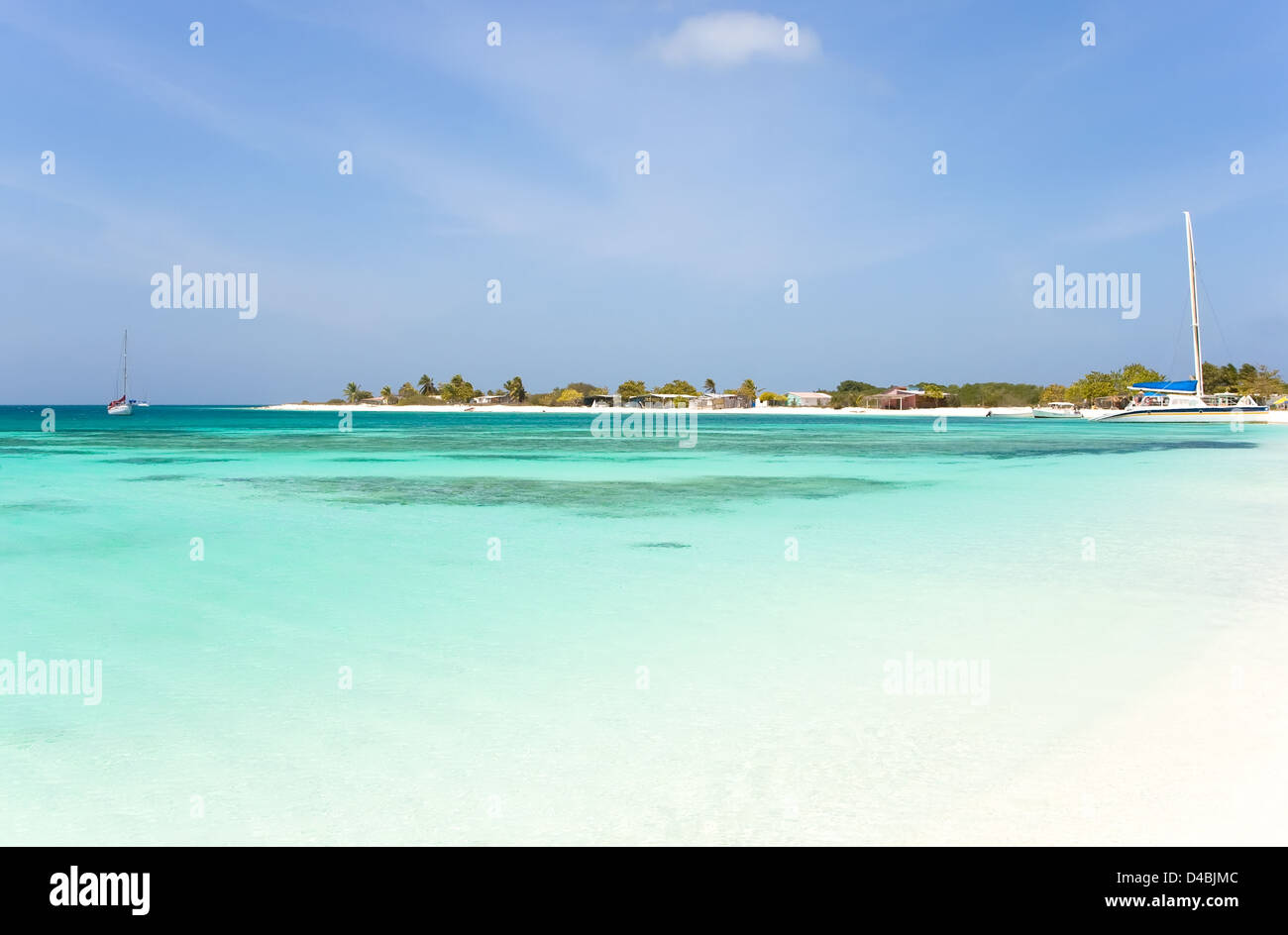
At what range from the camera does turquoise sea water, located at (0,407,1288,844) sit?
3.82m

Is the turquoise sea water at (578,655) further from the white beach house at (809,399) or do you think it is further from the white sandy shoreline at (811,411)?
the white beach house at (809,399)

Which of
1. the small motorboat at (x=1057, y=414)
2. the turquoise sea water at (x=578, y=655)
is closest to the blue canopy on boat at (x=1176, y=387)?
the small motorboat at (x=1057, y=414)

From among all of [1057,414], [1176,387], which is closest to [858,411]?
[1057,414]

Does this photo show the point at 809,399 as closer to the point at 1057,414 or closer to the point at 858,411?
the point at 858,411

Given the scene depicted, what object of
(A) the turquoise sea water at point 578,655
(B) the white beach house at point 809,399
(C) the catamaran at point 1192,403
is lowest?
(A) the turquoise sea water at point 578,655

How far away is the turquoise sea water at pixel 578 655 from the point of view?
382 cm

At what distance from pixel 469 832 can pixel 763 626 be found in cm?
393

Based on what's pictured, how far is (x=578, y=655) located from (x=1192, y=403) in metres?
82.7

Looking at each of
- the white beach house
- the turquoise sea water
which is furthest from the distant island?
the turquoise sea water

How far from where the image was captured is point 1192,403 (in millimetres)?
72938

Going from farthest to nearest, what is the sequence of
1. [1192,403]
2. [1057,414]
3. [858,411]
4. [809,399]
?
1. [809,399]
2. [858,411]
3. [1057,414]
4. [1192,403]

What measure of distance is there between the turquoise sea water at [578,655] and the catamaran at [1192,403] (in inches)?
2620
